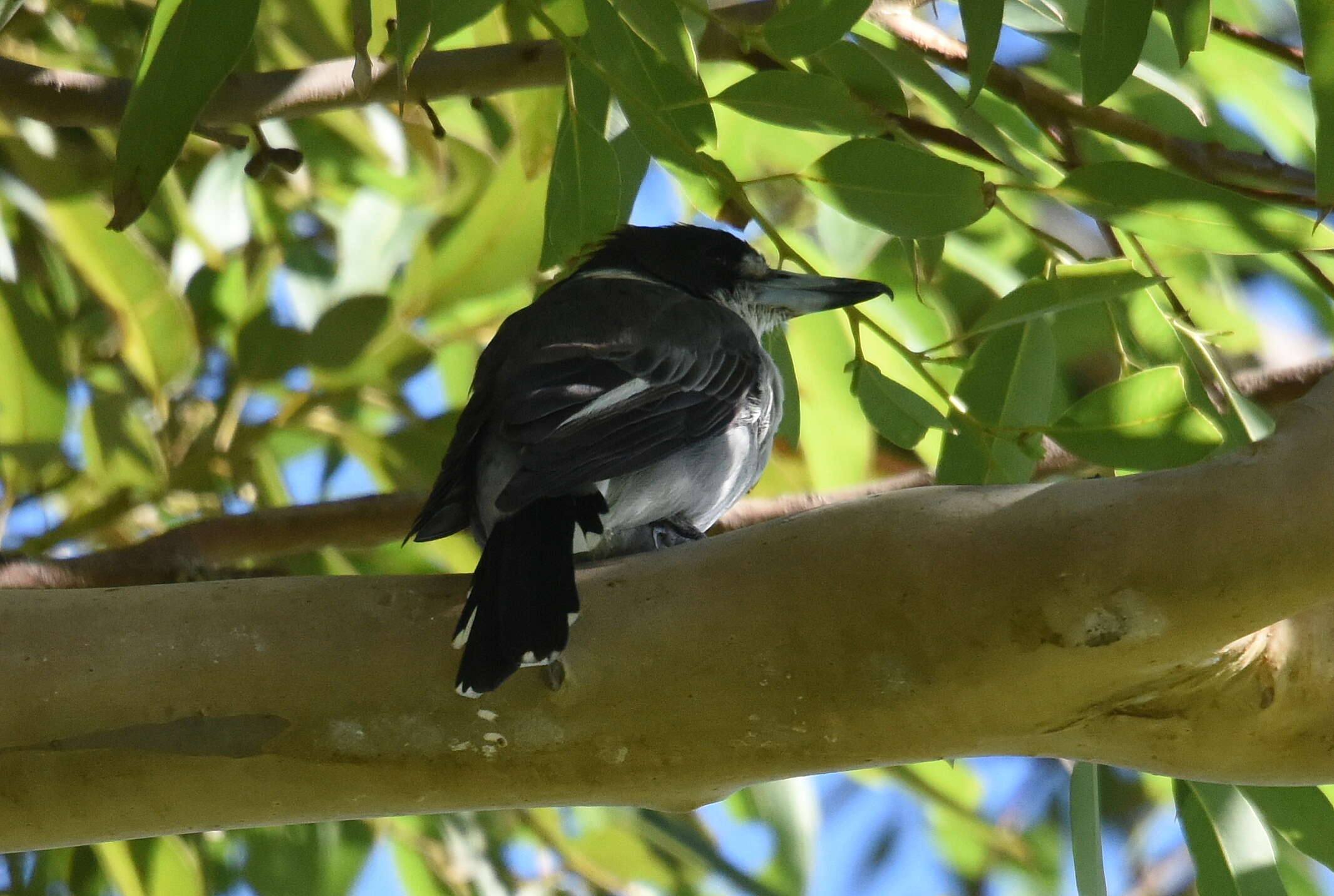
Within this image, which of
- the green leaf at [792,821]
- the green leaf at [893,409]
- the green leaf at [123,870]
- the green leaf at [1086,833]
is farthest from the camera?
the green leaf at [792,821]

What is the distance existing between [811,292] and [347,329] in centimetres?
74

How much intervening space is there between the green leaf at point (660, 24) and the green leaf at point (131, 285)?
126cm

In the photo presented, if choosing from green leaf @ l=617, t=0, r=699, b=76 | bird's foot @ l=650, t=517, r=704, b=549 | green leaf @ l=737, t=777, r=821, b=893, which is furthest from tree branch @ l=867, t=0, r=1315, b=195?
green leaf @ l=737, t=777, r=821, b=893

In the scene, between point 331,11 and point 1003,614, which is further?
point 331,11

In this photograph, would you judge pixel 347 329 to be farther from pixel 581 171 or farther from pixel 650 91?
pixel 650 91

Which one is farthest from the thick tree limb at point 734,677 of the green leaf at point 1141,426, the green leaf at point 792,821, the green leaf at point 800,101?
the green leaf at point 792,821

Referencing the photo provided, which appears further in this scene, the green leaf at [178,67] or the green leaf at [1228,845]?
the green leaf at [1228,845]

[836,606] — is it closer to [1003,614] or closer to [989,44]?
[1003,614]

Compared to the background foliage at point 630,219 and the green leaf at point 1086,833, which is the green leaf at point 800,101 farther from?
the green leaf at point 1086,833

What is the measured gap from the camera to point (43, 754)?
139cm

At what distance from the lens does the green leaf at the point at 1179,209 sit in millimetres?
1636

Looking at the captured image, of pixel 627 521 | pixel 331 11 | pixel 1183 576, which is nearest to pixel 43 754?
pixel 627 521

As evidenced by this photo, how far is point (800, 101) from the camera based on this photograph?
1.63 meters

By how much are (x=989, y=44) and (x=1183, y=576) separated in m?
0.57
